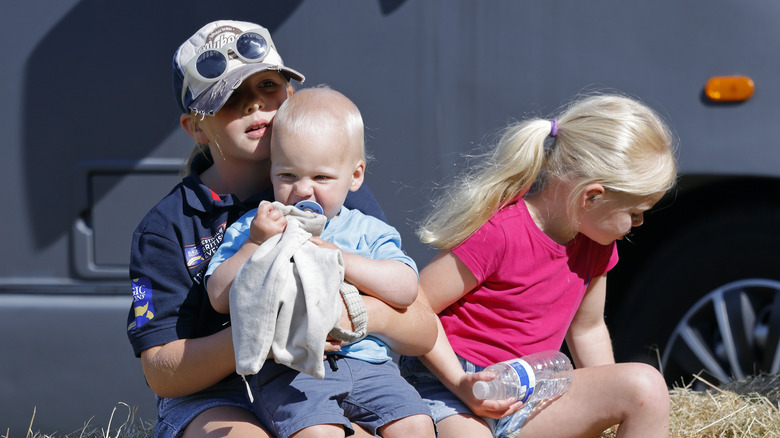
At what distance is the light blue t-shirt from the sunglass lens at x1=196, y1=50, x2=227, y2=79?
0.36 metres

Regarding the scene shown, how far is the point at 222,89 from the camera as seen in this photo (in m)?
2.26

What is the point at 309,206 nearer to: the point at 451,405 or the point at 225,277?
the point at 225,277

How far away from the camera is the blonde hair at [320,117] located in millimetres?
2238

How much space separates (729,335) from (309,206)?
2.05 m

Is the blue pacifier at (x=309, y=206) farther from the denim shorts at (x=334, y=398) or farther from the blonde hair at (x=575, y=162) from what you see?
the blonde hair at (x=575, y=162)

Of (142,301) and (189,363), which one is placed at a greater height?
(142,301)

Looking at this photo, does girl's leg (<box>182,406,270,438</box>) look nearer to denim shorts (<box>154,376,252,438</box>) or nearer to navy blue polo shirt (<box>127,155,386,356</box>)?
denim shorts (<box>154,376,252,438</box>)

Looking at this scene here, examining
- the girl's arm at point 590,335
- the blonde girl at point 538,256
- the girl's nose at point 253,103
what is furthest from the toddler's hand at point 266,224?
the girl's arm at point 590,335

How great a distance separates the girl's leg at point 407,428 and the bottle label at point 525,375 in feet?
1.18

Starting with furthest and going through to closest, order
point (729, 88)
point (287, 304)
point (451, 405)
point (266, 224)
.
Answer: point (729, 88)
point (451, 405)
point (266, 224)
point (287, 304)

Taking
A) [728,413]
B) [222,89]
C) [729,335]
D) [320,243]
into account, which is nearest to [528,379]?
[320,243]

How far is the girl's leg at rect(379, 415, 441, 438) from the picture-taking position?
7.23 ft

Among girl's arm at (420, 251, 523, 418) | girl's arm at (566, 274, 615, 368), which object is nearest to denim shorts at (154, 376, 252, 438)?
girl's arm at (420, 251, 523, 418)

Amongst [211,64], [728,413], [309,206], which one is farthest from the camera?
[728,413]
